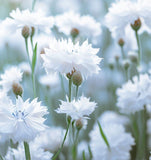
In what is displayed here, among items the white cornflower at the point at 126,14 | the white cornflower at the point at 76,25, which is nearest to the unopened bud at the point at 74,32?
the white cornflower at the point at 76,25

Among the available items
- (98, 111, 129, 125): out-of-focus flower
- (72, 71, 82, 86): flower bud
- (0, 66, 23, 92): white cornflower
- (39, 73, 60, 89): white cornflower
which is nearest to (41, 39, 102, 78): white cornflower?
(72, 71, 82, 86): flower bud

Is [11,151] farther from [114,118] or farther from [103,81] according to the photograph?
[103,81]

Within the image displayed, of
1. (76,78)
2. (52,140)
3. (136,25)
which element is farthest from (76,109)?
(52,140)

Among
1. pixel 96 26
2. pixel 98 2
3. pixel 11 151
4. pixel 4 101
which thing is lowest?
pixel 11 151

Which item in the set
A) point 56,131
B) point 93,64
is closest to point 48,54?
point 93,64

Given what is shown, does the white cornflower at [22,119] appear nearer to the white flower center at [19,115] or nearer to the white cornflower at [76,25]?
the white flower center at [19,115]
